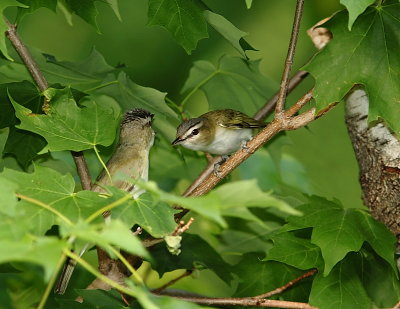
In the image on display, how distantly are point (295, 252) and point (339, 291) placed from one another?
153mm

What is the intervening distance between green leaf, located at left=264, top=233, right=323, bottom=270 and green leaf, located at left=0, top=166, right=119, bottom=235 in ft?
2.00

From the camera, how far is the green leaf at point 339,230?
1.84m

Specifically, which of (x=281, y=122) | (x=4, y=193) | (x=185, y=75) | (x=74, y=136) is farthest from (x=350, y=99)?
(x=185, y=75)

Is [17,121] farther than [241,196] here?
Yes

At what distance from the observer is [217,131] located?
2.73 m

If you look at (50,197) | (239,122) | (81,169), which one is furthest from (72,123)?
(239,122)

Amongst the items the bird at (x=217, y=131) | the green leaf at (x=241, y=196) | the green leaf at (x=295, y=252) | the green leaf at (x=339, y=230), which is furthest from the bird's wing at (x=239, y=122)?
the green leaf at (x=241, y=196)

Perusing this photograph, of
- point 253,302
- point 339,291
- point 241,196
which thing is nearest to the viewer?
point 241,196

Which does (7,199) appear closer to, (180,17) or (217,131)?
(180,17)

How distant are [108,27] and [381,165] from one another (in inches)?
89.1

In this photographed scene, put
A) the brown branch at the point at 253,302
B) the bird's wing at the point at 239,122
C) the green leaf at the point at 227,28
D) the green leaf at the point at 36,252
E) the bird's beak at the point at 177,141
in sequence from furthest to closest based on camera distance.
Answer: the bird's wing at the point at 239,122, the bird's beak at the point at 177,141, the green leaf at the point at 227,28, the brown branch at the point at 253,302, the green leaf at the point at 36,252

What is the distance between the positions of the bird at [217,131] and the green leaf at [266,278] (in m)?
0.42

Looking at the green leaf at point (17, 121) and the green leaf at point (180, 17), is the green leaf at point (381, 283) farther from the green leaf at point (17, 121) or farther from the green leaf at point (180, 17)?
the green leaf at point (17, 121)

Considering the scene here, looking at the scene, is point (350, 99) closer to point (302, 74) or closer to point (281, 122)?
point (302, 74)
